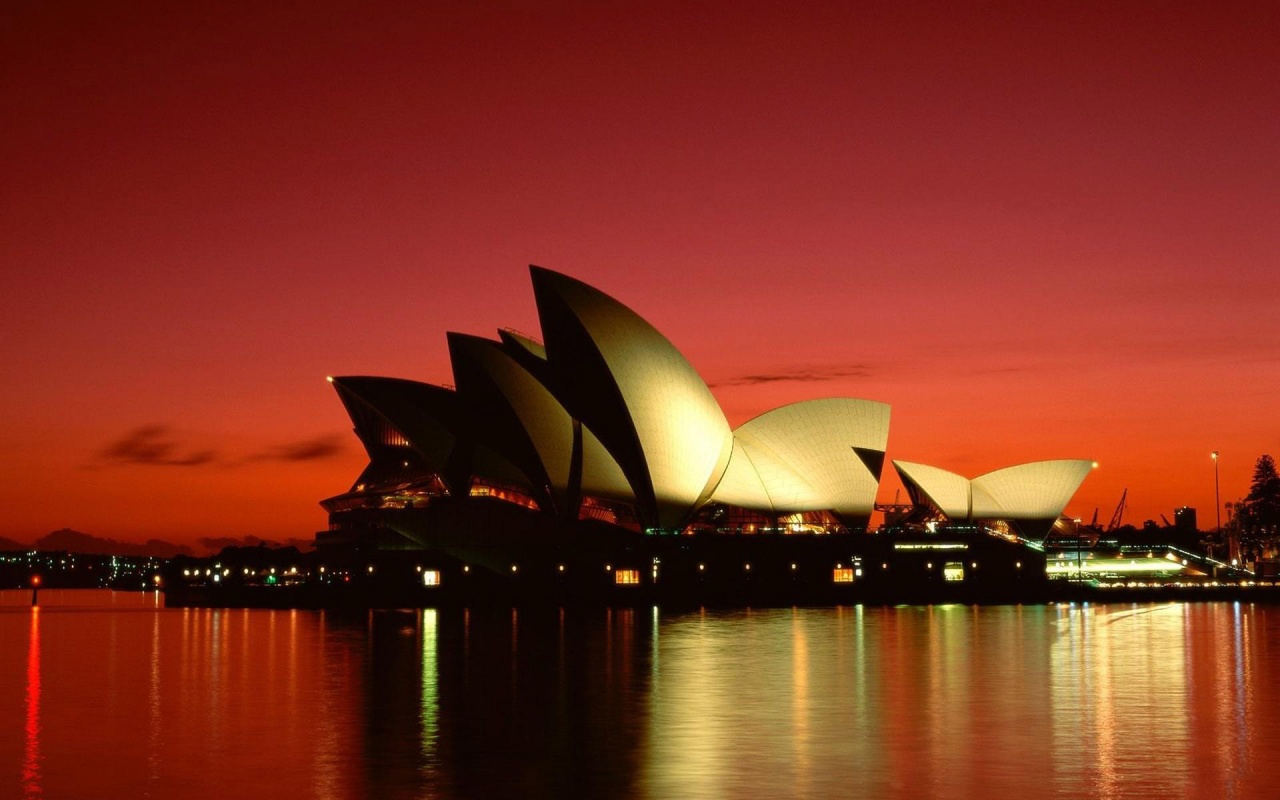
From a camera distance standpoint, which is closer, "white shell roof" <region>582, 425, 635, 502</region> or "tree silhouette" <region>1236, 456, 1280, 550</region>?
"white shell roof" <region>582, 425, 635, 502</region>

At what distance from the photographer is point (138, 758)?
18641mm

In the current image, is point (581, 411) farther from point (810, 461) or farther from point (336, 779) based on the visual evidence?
point (336, 779)

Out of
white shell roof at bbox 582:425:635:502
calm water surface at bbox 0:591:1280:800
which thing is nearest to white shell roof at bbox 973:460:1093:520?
white shell roof at bbox 582:425:635:502

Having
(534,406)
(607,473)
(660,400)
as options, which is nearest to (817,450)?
(607,473)

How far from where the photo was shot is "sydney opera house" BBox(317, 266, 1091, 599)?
207ft

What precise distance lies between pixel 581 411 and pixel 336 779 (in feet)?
158

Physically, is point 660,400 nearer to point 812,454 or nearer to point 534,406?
point 534,406

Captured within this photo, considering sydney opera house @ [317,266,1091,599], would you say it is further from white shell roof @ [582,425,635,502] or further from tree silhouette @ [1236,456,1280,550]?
tree silhouette @ [1236,456,1280,550]

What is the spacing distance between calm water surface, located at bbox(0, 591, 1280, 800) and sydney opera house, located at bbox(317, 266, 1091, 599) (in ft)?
70.1

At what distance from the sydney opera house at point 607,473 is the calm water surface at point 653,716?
21.4 metres

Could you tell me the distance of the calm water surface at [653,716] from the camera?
644 inches

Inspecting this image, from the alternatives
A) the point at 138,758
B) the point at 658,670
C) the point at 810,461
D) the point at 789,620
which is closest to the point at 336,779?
the point at 138,758

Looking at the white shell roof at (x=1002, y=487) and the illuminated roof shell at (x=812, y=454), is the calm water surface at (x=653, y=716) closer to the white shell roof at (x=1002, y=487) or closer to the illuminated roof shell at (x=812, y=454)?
the illuminated roof shell at (x=812, y=454)

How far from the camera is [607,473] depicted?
69062 millimetres
